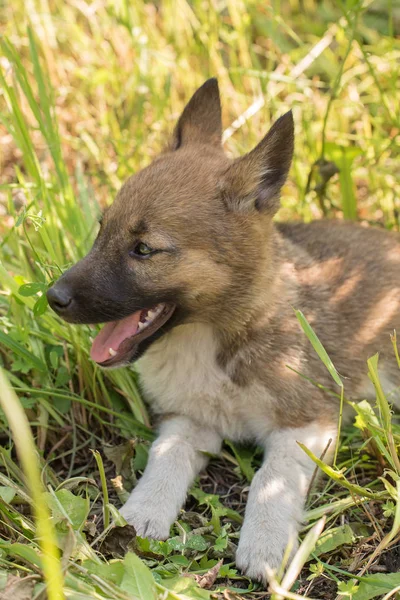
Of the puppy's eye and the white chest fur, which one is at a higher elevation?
the puppy's eye

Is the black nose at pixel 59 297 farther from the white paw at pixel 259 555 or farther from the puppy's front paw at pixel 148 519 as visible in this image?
the white paw at pixel 259 555


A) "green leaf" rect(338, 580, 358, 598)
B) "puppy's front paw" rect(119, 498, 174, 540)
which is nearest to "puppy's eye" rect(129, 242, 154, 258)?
"puppy's front paw" rect(119, 498, 174, 540)

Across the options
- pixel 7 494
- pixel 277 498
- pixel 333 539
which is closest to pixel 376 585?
pixel 333 539

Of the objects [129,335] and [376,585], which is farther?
[129,335]

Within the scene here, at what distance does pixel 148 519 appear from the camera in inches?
110

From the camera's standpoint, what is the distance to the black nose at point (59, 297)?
9.04ft

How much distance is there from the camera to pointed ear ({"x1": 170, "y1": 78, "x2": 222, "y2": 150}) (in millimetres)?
3412

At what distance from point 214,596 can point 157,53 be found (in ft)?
11.9

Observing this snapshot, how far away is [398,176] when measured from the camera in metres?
4.54

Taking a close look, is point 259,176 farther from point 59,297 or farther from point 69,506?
point 69,506

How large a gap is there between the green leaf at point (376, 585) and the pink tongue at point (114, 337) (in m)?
Answer: 1.26

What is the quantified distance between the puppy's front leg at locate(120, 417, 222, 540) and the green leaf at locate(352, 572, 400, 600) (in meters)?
0.76

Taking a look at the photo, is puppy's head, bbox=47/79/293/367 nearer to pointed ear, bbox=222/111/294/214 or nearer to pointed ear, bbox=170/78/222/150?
pointed ear, bbox=222/111/294/214

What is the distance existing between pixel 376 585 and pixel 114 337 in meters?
1.34
